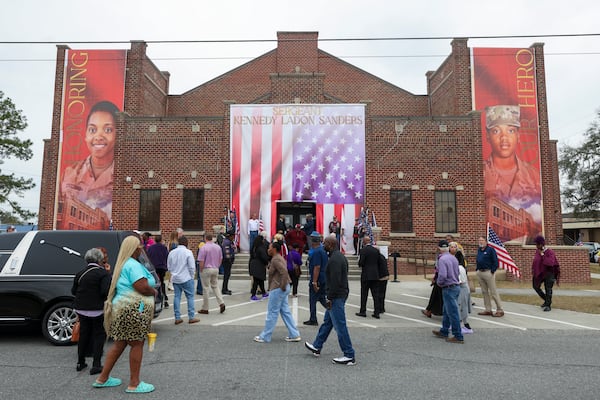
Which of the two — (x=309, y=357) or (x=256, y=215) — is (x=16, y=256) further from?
(x=256, y=215)

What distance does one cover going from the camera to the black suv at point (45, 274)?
6531mm

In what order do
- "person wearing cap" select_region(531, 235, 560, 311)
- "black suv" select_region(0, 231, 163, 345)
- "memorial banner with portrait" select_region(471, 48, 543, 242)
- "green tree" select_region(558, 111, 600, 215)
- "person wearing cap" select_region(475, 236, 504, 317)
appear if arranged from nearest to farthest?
"black suv" select_region(0, 231, 163, 345), "person wearing cap" select_region(475, 236, 504, 317), "person wearing cap" select_region(531, 235, 560, 311), "memorial banner with portrait" select_region(471, 48, 543, 242), "green tree" select_region(558, 111, 600, 215)

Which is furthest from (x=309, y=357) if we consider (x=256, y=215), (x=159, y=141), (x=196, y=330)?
(x=159, y=141)

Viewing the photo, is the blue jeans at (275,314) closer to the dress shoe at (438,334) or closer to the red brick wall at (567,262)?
the dress shoe at (438,334)

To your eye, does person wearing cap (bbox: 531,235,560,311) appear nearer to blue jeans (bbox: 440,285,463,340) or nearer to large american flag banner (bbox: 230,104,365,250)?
blue jeans (bbox: 440,285,463,340)

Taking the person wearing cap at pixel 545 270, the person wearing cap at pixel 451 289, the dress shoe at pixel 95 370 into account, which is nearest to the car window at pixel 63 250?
the dress shoe at pixel 95 370

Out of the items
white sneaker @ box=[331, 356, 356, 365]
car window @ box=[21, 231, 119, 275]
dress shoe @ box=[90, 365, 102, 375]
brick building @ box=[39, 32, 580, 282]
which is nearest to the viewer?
dress shoe @ box=[90, 365, 102, 375]

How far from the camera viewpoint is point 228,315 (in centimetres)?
896

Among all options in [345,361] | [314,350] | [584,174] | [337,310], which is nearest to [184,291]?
[314,350]

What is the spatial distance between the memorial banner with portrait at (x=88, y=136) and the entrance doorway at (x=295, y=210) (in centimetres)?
825

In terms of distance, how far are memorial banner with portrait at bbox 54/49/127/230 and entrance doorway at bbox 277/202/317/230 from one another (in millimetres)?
8252

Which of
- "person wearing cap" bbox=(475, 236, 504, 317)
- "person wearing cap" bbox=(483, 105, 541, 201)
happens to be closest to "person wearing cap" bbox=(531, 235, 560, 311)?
"person wearing cap" bbox=(475, 236, 504, 317)

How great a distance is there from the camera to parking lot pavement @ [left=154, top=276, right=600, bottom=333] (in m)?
8.30

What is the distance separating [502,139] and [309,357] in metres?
18.3
